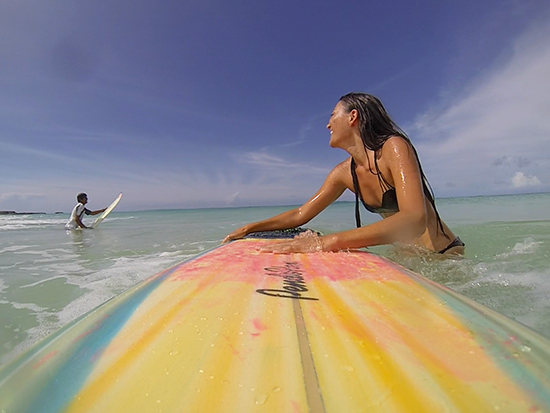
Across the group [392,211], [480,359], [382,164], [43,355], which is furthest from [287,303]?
[392,211]

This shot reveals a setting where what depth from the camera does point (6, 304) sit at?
78.2 inches

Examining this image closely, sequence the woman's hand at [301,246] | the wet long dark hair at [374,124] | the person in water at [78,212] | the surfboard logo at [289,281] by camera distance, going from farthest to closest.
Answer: the person in water at [78,212], the wet long dark hair at [374,124], the woman's hand at [301,246], the surfboard logo at [289,281]

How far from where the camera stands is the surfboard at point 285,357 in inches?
20.5

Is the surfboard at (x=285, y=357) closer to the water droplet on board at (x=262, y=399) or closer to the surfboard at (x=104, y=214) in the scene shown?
the water droplet on board at (x=262, y=399)

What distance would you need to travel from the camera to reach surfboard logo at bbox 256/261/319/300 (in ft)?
3.42

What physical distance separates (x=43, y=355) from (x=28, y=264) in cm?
354

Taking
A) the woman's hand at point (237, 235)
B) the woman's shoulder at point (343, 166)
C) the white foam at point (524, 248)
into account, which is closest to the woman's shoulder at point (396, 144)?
the woman's shoulder at point (343, 166)

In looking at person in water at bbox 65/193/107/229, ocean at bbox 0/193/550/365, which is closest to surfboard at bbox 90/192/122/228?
person in water at bbox 65/193/107/229

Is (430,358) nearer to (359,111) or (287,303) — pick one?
(287,303)

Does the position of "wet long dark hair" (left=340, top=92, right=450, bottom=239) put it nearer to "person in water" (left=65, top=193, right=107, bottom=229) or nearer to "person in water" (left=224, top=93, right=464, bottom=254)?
"person in water" (left=224, top=93, right=464, bottom=254)

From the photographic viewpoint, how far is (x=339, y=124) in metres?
2.37

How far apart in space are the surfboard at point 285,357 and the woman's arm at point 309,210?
1.86m

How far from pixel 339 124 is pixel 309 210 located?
101 cm

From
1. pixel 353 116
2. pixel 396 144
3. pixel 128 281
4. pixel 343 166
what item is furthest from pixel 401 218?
pixel 128 281
